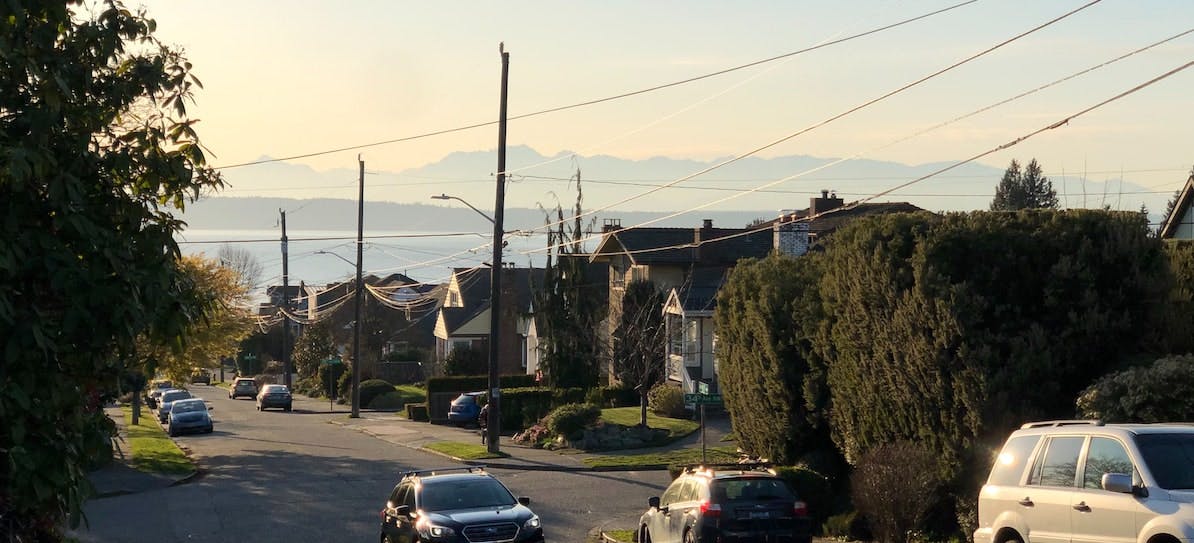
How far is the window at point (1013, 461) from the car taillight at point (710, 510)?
198 inches

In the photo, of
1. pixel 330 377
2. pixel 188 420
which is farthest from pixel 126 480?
pixel 330 377

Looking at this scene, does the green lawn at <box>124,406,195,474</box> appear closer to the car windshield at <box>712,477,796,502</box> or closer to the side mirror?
the car windshield at <box>712,477,796,502</box>

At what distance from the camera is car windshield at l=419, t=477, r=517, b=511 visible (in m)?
19.5

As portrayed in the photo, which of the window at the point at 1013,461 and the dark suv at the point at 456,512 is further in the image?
the dark suv at the point at 456,512

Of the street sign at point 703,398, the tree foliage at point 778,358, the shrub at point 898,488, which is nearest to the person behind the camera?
the shrub at point 898,488

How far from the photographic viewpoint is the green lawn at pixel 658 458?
125 ft

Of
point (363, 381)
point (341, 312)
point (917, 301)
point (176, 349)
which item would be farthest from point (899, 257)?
point (341, 312)

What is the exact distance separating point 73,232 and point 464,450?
3630 cm

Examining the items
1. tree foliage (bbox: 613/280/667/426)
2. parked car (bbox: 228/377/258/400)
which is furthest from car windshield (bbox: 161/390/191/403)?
tree foliage (bbox: 613/280/667/426)

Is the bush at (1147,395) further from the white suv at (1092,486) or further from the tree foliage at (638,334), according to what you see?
the tree foliage at (638,334)

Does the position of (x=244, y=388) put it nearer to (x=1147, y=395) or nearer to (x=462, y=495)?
(x=462, y=495)

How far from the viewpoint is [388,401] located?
250ft

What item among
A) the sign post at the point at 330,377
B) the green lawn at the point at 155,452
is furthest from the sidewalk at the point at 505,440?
the sign post at the point at 330,377

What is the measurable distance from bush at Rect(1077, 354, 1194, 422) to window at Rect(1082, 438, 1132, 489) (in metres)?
4.43
